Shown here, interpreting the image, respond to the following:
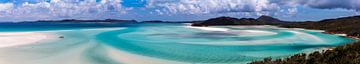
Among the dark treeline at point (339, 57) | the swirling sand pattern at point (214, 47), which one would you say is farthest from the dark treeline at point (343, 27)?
the dark treeline at point (339, 57)

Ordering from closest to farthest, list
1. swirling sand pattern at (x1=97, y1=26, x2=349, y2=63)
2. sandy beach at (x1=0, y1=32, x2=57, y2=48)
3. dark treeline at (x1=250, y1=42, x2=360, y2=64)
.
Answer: dark treeline at (x1=250, y1=42, x2=360, y2=64) → swirling sand pattern at (x1=97, y1=26, x2=349, y2=63) → sandy beach at (x1=0, y1=32, x2=57, y2=48)

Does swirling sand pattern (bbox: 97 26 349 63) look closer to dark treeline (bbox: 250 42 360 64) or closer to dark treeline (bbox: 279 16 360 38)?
dark treeline (bbox: 250 42 360 64)

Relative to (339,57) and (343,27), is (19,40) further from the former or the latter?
(343,27)

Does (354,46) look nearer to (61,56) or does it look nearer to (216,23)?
(61,56)

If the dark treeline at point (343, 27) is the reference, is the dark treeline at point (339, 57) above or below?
above

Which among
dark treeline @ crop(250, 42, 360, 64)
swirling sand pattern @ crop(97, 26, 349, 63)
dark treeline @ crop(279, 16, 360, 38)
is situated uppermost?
dark treeline @ crop(250, 42, 360, 64)

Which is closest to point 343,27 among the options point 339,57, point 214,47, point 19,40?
point 214,47

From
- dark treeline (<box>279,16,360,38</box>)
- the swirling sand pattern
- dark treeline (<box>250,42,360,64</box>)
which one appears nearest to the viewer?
dark treeline (<box>250,42,360,64</box>)

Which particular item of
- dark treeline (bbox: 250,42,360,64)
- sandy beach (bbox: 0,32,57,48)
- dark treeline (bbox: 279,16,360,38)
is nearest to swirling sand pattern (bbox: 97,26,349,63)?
sandy beach (bbox: 0,32,57,48)

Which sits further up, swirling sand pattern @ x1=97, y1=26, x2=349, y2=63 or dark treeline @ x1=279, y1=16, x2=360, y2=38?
swirling sand pattern @ x1=97, y1=26, x2=349, y2=63

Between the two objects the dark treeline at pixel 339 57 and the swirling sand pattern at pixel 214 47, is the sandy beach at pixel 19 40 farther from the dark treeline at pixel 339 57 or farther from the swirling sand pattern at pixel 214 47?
the dark treeline at pixel 339 57

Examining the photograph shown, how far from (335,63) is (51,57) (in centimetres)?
1898

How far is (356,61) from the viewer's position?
12.0 metres

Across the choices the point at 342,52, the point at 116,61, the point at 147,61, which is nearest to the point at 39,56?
the point at 116,61
